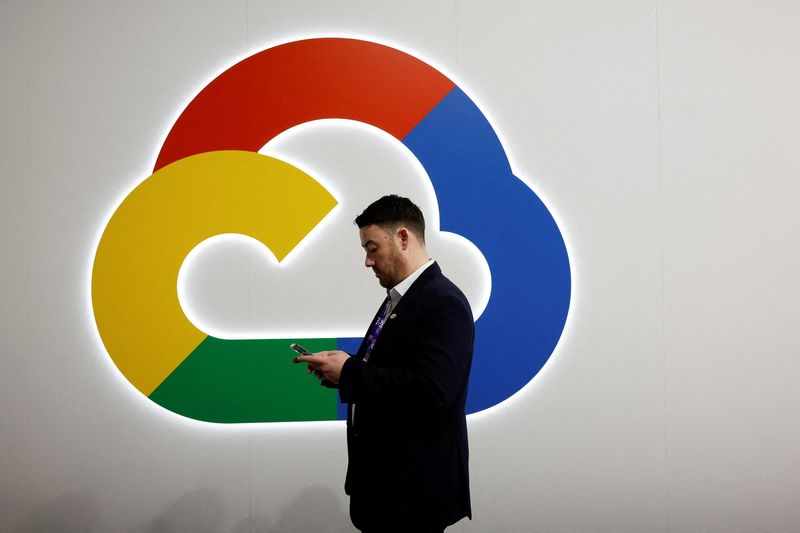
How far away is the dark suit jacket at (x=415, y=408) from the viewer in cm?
141

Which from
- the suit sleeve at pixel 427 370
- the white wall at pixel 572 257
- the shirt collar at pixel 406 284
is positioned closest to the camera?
the suit sleeve at pixel 427 370

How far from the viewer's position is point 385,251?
1.62m

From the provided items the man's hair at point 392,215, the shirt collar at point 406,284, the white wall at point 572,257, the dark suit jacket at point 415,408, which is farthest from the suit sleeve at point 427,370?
the white wall at point 572,257

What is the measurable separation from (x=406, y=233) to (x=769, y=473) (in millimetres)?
2504

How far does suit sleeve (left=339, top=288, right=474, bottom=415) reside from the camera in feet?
4.59

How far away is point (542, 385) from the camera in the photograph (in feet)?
9.09

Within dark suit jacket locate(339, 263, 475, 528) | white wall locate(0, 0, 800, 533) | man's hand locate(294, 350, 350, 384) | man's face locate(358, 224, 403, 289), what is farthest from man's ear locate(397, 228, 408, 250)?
white wall locate(0, 0, 800, 533)

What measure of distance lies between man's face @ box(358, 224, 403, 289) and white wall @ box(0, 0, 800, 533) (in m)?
1.05

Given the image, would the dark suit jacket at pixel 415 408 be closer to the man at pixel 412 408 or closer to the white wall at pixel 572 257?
the man at pixel 412 408

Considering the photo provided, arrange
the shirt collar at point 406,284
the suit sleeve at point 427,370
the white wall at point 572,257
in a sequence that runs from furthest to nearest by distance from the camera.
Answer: the white wall at point 572,257 < the shirt collar at point 406,284 < the suit sleeve at point 427,370

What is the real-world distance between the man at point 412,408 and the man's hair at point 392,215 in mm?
142

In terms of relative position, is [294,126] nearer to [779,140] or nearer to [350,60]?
[350,60]

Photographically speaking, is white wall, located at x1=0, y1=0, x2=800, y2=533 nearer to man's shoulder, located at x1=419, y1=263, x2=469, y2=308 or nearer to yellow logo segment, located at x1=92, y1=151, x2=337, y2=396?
yellow logo segment, located at x1=92, y1=151, x2=337, y2=396

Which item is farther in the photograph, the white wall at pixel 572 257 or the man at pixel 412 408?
the white wall at pixel 572 257
